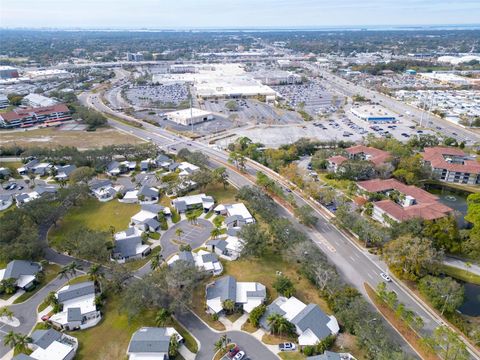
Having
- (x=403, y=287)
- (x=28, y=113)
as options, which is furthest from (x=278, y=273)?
(x=28, y=113)

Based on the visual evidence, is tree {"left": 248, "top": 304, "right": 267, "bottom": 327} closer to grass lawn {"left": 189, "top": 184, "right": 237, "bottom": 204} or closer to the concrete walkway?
grass lawn {"left": 189, "top": 184, "right": 237, "bottom": 204}

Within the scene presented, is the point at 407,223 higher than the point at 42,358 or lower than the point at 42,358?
higher

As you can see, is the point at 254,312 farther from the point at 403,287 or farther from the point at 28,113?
the point at 28,113

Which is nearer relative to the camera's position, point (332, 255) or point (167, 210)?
point (332, 255)

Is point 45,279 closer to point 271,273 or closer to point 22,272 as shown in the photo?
point 22,272

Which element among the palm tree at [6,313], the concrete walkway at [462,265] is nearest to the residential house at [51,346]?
the palm tree at [6,313]

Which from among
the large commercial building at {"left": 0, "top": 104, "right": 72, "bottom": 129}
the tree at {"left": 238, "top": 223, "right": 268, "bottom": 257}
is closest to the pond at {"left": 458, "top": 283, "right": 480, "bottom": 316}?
the tree at {"left": 238, "top": 223, "right": 268, "bottom": 257}
